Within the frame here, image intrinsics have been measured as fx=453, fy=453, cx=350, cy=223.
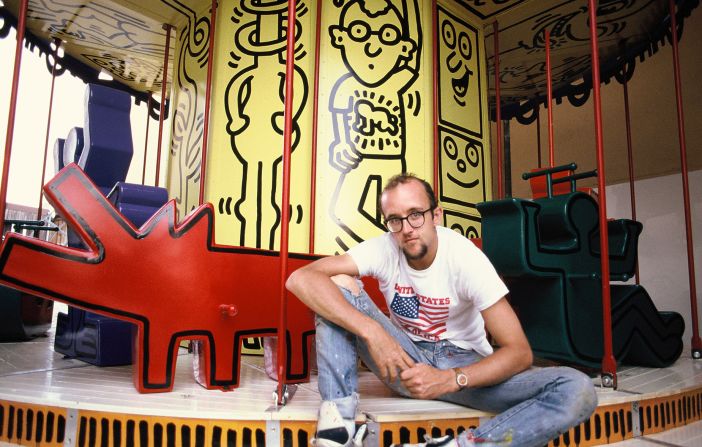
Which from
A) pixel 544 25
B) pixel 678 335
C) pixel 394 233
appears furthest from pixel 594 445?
pixel 544 25

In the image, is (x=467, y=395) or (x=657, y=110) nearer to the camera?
(x=467, y=395)

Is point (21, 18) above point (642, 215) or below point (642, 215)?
above

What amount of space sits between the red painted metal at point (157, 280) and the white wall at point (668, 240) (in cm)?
397

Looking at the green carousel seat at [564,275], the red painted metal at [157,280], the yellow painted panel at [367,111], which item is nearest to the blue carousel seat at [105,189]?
the red painted metal at [157,280]

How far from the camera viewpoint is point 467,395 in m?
1.63

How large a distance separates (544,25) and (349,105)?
6.87 feet

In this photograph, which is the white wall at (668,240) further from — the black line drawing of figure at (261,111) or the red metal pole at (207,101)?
the red metal pole at (207,101)

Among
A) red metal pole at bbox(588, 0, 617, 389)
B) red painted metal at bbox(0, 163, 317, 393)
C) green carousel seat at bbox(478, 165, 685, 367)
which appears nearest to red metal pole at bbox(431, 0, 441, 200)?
green carousel seat at bbox(478, 165, 685, 367)

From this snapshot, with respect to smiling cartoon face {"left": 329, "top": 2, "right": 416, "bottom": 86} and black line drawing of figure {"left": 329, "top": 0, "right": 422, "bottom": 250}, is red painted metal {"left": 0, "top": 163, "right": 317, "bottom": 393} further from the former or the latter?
smiling cartoon face {"left": 329, "top": 2, "right": 416, "bottom": 86}

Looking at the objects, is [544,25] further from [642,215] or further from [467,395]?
[467,395]

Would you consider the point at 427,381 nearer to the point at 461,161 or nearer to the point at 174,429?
the point at 174,429

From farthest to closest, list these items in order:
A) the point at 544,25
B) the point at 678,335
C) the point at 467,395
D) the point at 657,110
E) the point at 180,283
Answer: the point at 657,110
the point at 544,25
the point at 678,335
the point at 180,283
the point at 467,395

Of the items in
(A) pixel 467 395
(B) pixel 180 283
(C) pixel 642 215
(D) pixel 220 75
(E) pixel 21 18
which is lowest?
(A) pixel 467 395

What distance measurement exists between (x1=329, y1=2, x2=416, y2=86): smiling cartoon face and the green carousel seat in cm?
129
